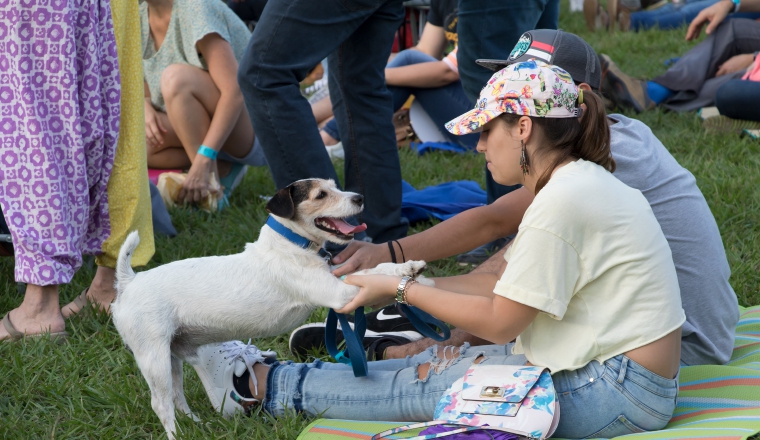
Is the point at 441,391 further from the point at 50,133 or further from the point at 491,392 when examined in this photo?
the point at 50,133

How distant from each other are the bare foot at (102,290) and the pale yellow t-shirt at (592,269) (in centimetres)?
221

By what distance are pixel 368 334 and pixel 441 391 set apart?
0.78m

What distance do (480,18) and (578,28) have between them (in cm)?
743

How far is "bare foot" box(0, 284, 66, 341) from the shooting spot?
3299 millimetres

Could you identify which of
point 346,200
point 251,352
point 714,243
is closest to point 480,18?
point 346,200

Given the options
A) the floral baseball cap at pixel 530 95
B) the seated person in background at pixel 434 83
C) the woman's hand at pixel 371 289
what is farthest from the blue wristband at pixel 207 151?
the floral baseball cap at pixel 530 95

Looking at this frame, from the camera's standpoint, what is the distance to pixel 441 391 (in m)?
2.35

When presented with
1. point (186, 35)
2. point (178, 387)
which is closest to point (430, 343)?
point (178, 387)

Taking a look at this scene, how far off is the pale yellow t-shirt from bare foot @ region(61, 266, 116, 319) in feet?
7.24

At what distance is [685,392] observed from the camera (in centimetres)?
243

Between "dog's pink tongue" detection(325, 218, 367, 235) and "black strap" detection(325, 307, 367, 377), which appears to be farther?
"dog's pink tongue" detection(325, 218, 367, 235)

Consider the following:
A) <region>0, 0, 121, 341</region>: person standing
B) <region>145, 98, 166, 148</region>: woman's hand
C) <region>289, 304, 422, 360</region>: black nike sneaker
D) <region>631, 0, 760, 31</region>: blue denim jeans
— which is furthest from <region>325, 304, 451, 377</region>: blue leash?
<region>631, 0, 760, 31</region>: blue denim jeans

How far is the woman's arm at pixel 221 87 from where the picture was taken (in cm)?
485

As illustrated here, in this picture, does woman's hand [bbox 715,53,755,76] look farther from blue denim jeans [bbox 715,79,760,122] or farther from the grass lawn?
blue denim jeans [bbox 715,79,760,122]
